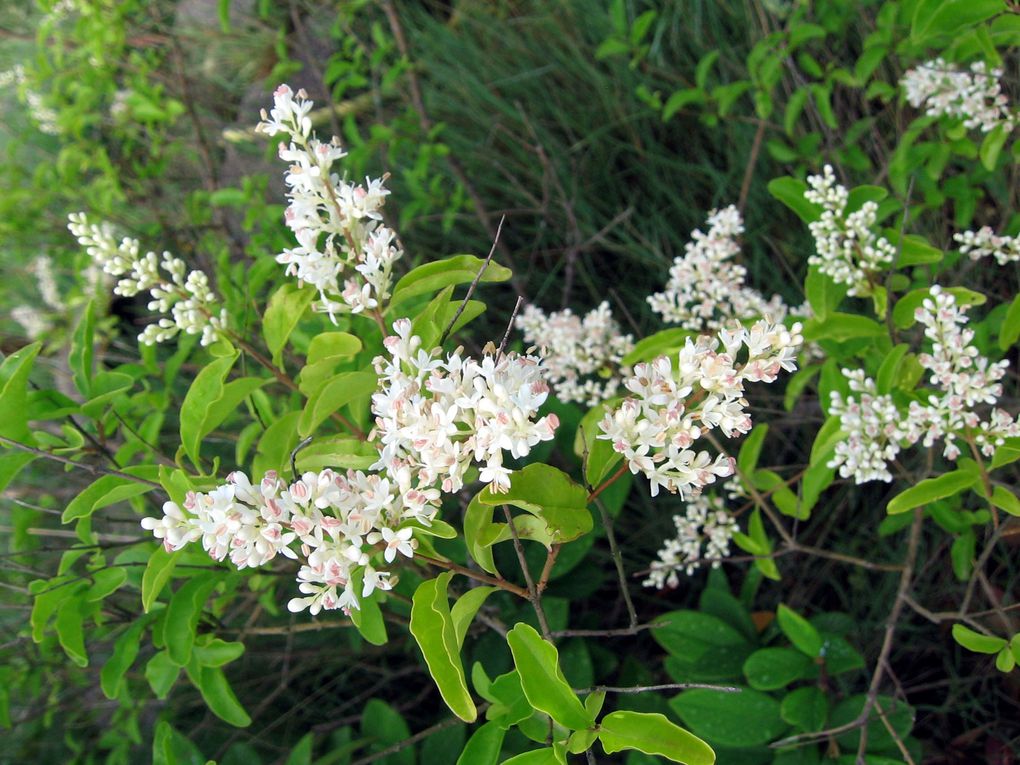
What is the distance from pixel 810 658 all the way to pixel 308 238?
125 centimetres

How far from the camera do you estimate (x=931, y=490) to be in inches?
42.8

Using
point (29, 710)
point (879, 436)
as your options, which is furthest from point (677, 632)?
point (29, 710)

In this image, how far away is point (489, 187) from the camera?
297 centimetres

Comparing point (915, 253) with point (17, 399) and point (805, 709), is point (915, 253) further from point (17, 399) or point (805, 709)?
point (17, 399)

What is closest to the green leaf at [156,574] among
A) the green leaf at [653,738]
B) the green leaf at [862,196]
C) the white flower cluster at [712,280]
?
the green leaf at [653,738]

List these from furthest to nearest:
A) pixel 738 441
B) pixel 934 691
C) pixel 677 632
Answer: pixel 738 441, pixel 934 691, pixel 677 632


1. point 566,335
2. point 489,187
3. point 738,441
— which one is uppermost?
point 489,187

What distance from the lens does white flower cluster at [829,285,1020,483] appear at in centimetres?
108

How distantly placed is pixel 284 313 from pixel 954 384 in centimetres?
91

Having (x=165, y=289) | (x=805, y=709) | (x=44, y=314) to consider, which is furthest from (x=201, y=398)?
(x=44, y=314)

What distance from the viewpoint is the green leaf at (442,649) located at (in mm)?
812

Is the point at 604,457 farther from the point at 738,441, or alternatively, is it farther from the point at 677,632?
the point at 738,441

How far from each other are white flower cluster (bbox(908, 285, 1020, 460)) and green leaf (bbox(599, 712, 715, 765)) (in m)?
0.54

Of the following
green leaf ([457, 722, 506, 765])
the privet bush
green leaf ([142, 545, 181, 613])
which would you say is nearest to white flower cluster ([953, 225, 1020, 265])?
the privet bush
